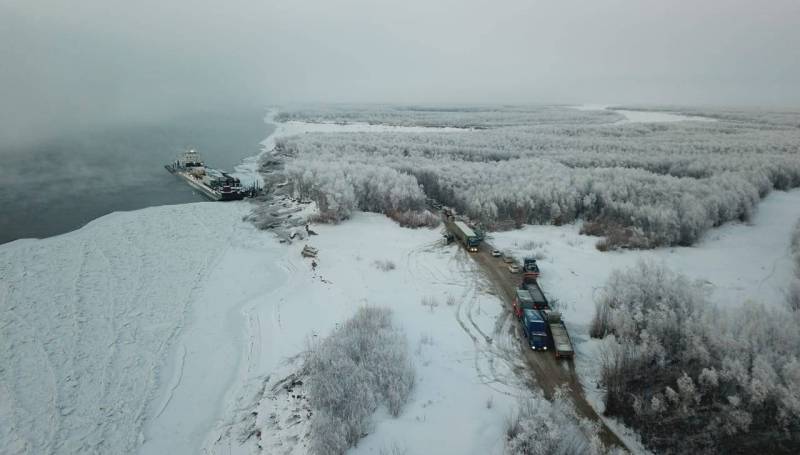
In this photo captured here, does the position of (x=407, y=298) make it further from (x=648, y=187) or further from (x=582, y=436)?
(x=648, y=187)

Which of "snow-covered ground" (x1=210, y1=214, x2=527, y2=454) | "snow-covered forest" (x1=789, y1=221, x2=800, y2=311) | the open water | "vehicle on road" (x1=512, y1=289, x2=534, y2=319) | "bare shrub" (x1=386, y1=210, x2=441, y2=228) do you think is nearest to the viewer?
"snow-covered ground" (x1=210, y1=214, x2=527, y2=454)

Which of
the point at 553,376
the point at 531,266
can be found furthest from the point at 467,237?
the point at 553,376

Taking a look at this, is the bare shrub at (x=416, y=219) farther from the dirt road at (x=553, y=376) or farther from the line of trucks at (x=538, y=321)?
the dirt road at (x=553, y=376)

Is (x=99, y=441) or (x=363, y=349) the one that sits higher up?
(x=363, y=349)

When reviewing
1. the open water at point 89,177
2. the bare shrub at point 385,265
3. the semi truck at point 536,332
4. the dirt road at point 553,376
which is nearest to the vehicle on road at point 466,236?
the bare shrub at point 385,265

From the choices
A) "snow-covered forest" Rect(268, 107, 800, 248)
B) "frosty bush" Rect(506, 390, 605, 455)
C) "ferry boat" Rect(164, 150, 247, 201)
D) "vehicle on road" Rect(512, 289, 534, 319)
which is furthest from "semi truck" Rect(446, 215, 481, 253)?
"ferry boat" Rect(164, 150, 247, 201)

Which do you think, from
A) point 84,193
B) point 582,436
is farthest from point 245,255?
point 84,193

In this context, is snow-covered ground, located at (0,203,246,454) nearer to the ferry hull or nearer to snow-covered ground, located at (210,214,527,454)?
snow-covered ground, located at (210,214,527,454)
